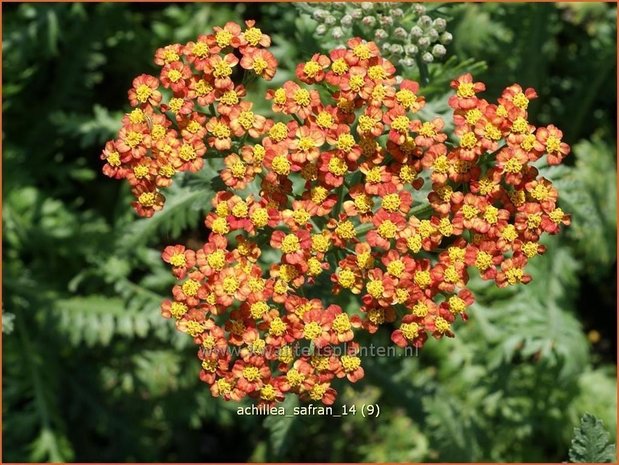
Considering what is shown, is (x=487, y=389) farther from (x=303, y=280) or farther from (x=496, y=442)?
(x=303, y=280)

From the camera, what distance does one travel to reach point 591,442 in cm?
341

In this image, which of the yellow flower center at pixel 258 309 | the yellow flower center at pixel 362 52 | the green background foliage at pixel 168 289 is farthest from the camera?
the green background foliage at pixel 168 289

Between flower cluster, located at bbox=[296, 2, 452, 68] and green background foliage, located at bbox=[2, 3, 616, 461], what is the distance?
1.10m

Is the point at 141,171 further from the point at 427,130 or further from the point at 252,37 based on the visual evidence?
the point at 427,130

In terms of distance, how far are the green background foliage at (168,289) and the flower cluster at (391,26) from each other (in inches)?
43.3

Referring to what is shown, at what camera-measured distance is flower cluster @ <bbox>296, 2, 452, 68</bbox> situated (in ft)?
11.8

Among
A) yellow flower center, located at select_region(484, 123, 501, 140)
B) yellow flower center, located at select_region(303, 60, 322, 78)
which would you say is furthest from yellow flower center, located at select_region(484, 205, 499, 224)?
yellow flower center, located at select_region(303, 60, 322, 78)

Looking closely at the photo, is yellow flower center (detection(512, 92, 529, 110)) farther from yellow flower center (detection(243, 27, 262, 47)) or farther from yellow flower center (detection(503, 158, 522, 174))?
yellow flower center (detection(243, 27, 262, 47))

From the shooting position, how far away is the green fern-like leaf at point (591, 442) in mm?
3395

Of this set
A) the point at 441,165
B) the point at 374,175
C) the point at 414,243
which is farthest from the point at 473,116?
the point at 414,243

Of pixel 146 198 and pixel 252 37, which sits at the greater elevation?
pixel 252 37

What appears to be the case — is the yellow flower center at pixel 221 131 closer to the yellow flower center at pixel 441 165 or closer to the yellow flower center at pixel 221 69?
the yellow flower center at pixel 221 69

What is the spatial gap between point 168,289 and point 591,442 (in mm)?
2936

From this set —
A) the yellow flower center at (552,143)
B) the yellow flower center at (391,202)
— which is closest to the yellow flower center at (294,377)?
the yellow flower center at (391,202)
